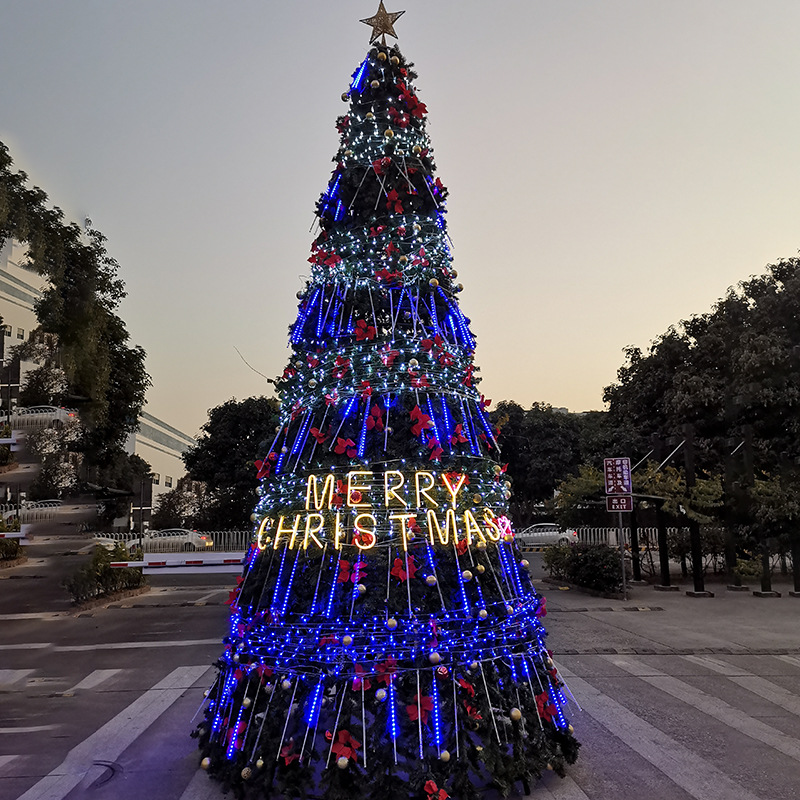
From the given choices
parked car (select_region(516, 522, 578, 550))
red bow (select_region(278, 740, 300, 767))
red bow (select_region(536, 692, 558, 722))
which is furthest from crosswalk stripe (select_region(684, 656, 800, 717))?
parked car (select_region(516, 522, 578, 550))

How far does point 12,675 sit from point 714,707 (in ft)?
26.7

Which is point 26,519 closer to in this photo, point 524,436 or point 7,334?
point 7,334

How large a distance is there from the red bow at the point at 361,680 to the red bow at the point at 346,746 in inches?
10.4

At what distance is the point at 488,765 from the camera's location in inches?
150

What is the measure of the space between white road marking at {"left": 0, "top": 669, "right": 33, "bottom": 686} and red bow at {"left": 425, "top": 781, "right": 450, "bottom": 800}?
617 centimetres

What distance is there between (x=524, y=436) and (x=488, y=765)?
32.5 metres

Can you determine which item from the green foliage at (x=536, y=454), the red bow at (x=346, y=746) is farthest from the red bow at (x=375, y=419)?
the green foliage at (x=536, y=454)

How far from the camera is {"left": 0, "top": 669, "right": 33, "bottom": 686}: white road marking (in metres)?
7.49

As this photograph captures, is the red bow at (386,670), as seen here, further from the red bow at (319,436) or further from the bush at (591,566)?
the bush at (591,566)

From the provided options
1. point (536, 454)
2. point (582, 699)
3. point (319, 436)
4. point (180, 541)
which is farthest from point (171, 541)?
point (536, 454)

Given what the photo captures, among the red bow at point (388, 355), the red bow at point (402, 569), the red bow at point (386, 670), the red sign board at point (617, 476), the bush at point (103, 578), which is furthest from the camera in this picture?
the red sign board at point (617, 476)

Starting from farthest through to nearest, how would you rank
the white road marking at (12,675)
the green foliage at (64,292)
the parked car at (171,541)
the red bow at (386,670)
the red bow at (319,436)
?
the parked car at (171,541)
the green foliage at (64,292)
the white road marking at (12,675)
the red bow at (319,436)
the red bow at (386,670)

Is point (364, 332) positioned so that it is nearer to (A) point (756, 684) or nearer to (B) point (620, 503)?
(A) point (756, 684)

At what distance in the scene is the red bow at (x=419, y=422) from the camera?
14.5ft
